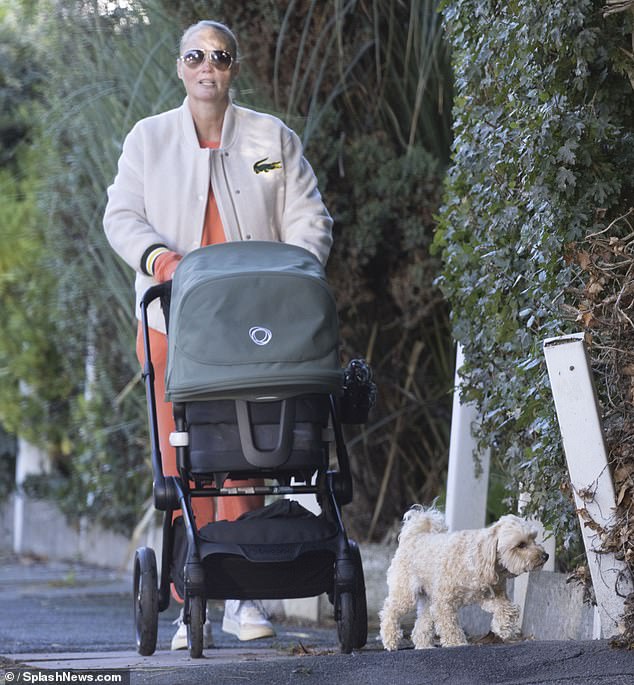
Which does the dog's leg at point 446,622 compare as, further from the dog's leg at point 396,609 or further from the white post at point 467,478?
the white post at point 467,478

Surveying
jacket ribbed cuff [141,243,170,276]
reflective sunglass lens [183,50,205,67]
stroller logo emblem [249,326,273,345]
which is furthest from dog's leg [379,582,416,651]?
reflective sunglass lens [183,50,205,67]

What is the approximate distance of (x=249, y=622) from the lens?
5234 mm

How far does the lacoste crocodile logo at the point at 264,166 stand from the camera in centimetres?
524

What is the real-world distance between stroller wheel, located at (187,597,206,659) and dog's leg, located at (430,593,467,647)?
A: 0.82m

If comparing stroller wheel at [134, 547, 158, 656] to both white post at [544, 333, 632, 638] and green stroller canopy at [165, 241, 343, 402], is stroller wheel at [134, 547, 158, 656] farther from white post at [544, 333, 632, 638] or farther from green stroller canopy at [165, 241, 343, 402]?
white post at [544, 333, 632, 638]

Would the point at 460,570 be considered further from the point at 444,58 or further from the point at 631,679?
the point at 444,58

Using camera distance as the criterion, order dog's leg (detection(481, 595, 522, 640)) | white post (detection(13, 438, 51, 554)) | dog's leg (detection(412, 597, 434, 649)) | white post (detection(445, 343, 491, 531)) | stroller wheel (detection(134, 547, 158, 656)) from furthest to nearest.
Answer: white post (detection(13, 438, 51, 554)) → white post (detection(445, 343, 491, 531)) → dog's leg (detection(412, 597, 434, 649)) → dog's leg (detection(481, 595, 522, 640)) → stroller wheel (detection(134, 547, 158, 656))

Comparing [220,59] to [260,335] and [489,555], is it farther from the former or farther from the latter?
[489,555]

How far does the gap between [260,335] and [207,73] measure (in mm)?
1322

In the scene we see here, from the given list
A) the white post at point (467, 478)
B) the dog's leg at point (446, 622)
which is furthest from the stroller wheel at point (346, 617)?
the white post at point (467, 478)

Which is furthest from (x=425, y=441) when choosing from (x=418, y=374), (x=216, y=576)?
(x=216, y=576)

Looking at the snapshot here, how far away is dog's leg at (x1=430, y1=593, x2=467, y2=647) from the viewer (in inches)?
187

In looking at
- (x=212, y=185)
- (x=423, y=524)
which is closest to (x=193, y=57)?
(x=212, y=185)

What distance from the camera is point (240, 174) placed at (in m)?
5.23
